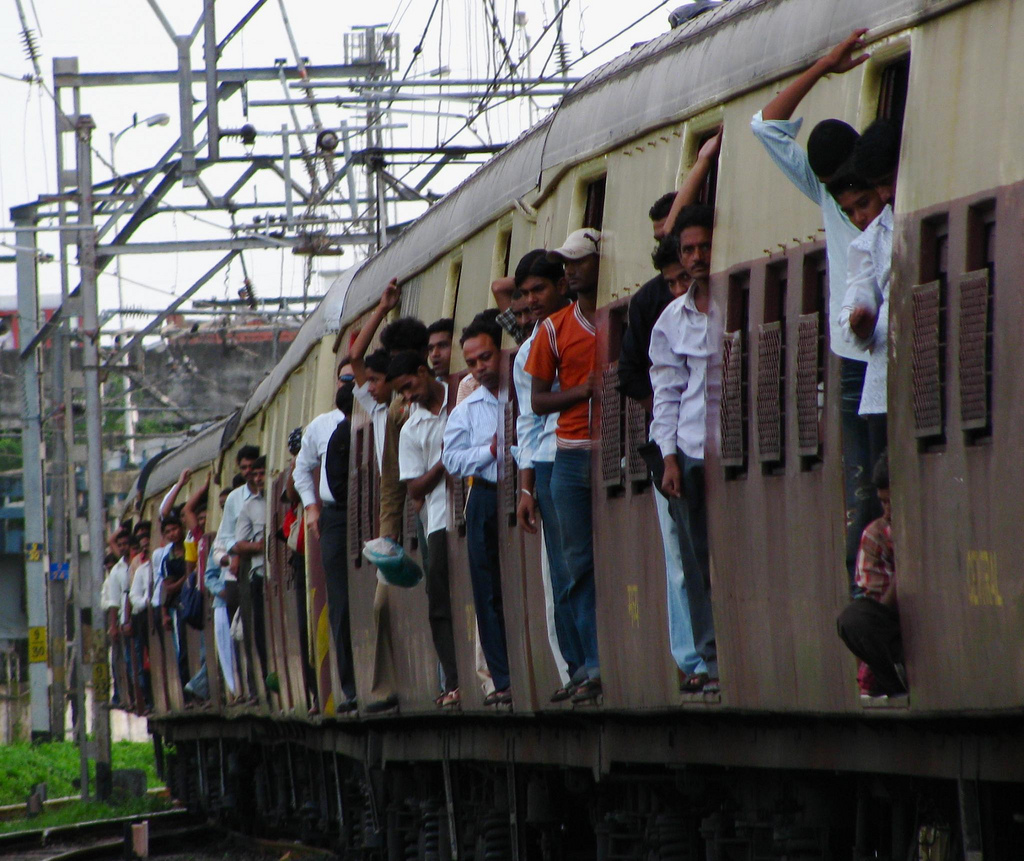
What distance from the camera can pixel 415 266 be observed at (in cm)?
1159

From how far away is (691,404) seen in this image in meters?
6.80

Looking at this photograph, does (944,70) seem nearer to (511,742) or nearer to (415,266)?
(511,742)

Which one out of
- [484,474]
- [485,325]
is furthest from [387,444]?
[485,325]

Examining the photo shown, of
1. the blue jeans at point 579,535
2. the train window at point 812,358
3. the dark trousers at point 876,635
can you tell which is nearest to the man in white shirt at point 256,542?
the blue jeans at point 579,535

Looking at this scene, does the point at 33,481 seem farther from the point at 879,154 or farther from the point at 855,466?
the point at 879,154

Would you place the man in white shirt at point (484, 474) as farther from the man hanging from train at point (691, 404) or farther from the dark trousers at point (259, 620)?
the dark trousers at point (259, 620)

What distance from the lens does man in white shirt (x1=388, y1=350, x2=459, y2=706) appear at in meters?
10.1

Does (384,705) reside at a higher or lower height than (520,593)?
lower

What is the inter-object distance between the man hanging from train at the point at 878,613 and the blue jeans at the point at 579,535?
7.76ft

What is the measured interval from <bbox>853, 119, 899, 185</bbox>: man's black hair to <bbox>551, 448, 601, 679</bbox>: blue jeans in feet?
8.40

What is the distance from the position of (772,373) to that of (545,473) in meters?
2.09

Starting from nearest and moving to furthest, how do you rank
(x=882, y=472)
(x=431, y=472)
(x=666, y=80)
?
(x=882, y=472)
(x=666, y=80)
(x=431, y=472)

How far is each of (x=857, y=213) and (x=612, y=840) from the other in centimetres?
394

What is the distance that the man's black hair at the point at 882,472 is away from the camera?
5461mm
